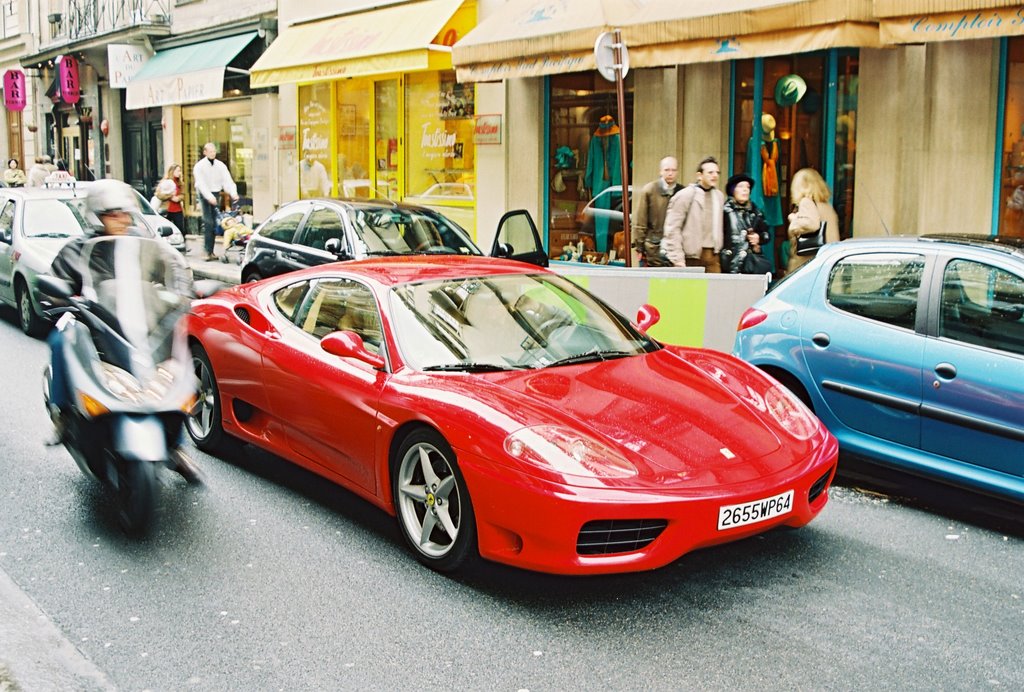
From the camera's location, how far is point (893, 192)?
39.4 feet

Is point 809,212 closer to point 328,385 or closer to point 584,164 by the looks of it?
point 584,164

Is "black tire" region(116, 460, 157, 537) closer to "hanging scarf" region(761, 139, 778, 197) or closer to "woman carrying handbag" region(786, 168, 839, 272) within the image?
"woman carrying handbag" region(786, 168, 839, 272)

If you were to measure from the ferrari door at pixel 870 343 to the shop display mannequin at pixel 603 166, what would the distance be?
346 inches

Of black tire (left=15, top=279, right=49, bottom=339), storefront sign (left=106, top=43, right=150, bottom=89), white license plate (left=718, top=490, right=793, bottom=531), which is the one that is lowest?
white license plate (left=718, top=490, right=793, bottom=531)

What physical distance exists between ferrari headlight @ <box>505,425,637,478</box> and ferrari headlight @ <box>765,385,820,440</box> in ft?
3.53

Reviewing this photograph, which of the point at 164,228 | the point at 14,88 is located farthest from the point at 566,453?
the point at 14,88

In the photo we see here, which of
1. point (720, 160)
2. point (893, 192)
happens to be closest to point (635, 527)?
point (893, 192)

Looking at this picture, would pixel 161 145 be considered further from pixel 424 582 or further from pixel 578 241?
pixel 424 582

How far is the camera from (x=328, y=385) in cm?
574

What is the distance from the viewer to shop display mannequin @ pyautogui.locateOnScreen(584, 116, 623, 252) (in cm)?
1549

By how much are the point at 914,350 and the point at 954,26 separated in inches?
180

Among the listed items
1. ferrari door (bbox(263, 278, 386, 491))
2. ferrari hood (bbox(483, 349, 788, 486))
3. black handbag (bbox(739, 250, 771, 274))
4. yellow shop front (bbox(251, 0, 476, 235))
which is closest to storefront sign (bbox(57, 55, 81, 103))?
yellow shop front (bbox(251, 0, 476, 235))

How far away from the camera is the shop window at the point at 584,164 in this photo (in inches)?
611

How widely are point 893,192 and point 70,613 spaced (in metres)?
9.77
